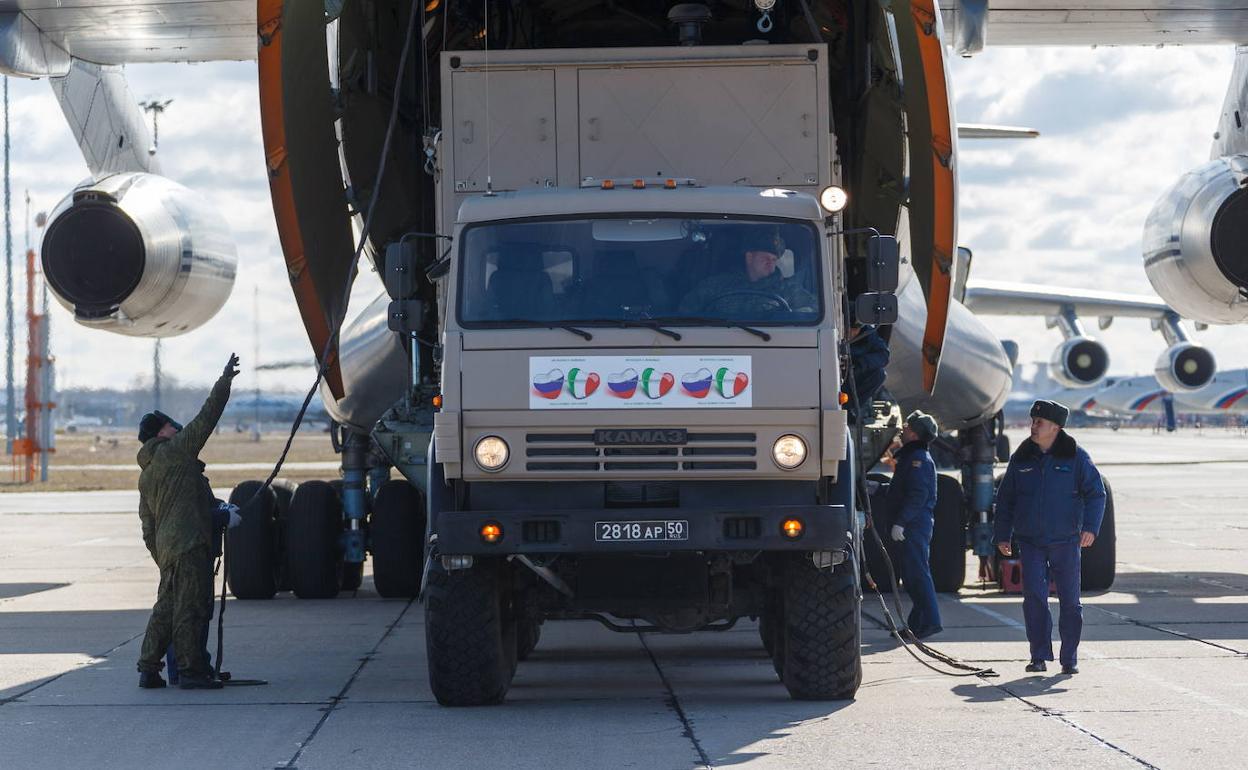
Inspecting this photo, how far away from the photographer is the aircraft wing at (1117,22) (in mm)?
14688

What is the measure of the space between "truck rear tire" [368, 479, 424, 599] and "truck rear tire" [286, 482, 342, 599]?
1.39 feet

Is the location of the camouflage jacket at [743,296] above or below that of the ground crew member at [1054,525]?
above

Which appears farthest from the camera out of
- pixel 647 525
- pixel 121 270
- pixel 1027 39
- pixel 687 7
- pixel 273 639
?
pixel 1027 39

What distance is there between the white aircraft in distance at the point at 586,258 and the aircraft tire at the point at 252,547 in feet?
0.10

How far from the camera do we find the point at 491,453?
8641 millimetres

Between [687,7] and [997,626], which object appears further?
[997,626]

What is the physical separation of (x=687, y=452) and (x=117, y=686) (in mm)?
3900

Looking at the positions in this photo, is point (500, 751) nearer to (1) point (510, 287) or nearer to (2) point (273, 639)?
(1) point (510, 287)

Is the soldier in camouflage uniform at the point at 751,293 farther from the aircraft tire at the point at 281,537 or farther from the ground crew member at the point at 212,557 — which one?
the aircraft tire at the point at 281,537

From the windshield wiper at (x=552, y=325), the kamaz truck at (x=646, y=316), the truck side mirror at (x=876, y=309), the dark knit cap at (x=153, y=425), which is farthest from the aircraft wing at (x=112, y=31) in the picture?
the truck side mirror at (x=876, y=309)

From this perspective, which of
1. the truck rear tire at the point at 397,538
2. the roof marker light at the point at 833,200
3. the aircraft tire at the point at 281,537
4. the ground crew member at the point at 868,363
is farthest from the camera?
the aircraft tire at the point at 281,537

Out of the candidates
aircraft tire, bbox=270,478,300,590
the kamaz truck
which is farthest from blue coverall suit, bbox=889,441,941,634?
aircraft tire, bbox=270,478,300,590

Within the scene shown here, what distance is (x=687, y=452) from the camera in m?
8.63

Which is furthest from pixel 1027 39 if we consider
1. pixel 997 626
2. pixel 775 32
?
pixel 997 626
